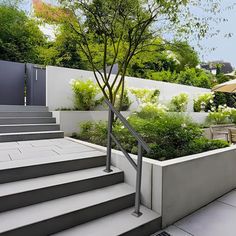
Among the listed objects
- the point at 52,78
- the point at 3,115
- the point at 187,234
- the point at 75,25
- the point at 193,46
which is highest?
the point at 75,25

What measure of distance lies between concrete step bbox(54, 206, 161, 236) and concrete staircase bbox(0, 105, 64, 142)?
2.92 metres

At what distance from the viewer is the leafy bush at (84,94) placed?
6.06m

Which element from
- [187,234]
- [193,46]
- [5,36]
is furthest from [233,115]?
[5,36]

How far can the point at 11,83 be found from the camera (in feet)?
25.5

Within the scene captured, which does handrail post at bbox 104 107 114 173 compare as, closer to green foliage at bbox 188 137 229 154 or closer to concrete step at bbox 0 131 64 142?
green foliage at bbox 188 137 229 154

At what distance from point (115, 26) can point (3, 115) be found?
3314mm

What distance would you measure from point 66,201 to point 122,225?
2.21ft

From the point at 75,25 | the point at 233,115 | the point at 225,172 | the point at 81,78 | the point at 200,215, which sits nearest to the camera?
the point at 200,215

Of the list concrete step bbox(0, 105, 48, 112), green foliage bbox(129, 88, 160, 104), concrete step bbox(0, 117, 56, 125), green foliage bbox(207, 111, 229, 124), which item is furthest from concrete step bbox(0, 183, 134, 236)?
green foliage bbox(207, 111, 229, 124)

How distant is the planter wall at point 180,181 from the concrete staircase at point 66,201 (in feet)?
0.49

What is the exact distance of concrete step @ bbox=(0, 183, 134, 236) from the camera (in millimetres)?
2025

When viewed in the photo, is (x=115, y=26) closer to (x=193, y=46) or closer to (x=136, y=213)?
(x=193, y=46)

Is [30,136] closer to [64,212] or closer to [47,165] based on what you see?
[47,165]

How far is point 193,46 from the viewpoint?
197 inches
